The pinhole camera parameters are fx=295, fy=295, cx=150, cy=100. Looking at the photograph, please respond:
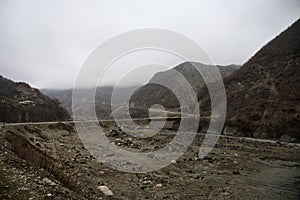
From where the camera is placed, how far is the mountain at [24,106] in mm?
38750

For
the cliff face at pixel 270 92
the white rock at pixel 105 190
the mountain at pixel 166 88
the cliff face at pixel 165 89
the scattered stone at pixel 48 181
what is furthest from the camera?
the cliff face at pixel 165 89

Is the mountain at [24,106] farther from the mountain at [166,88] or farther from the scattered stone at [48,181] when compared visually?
the mountain at [166,88]

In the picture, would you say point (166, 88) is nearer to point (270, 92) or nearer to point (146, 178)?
point (270, 92)

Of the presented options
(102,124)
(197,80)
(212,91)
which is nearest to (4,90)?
(102,124)

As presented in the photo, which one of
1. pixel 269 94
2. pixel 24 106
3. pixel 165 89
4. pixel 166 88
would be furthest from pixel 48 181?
pixel 166 88

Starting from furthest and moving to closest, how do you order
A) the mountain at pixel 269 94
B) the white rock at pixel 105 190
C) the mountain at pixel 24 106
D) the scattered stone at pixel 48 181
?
the mountain at pixel 269 94
the mountain at pixel 24 106
the white rock at pixel 105 190
the scattered stone at pixel 48 181

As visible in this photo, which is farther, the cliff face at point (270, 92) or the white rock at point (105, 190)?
the cliff face at point (270, 92)

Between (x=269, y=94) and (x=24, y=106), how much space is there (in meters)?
40.8

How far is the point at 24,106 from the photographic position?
44562 millimetres

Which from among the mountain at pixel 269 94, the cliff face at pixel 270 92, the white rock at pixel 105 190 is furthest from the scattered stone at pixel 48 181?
the cliff face at pixel 270 92

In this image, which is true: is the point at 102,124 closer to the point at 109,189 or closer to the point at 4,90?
the point at 4,90

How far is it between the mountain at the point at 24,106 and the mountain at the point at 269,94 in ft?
98.0

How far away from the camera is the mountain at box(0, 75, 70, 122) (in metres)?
38.8

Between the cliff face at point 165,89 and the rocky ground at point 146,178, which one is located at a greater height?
the cliff face at point 165,89
